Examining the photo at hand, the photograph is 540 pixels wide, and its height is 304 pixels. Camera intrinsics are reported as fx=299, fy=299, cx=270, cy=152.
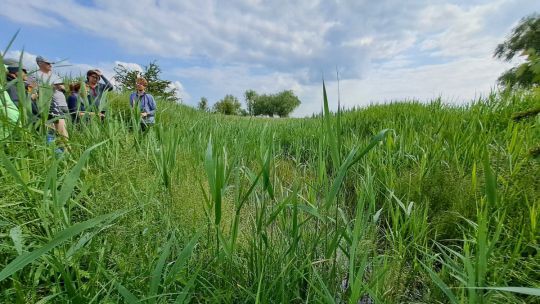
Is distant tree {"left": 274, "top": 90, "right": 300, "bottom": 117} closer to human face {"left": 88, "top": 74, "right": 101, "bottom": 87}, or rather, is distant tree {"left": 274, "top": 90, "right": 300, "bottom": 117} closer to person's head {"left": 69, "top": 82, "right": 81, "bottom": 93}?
human face {"left": 88, "top": 74, "right": 101, "bottom": 87}

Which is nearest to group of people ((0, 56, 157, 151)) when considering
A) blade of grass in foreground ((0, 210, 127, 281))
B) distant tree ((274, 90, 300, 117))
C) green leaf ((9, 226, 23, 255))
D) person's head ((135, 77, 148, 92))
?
person's head ((135, 77, 148, 92))

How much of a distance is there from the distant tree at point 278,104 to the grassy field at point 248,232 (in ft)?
186

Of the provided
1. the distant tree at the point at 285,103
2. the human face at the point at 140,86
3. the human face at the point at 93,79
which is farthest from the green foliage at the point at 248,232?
the distant tree at the point at 285,103

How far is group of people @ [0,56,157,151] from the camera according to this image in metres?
1.48

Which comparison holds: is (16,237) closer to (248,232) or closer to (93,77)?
(248,232)

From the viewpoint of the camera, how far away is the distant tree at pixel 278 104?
2307 inches

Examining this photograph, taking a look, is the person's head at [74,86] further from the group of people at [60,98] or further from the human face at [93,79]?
the human face at [93,79]

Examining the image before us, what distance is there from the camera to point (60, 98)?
12.3 feet

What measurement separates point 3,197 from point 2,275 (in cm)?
76

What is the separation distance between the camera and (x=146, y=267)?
116 cm

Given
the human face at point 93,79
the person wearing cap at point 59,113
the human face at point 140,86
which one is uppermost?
the human face at point 93,79

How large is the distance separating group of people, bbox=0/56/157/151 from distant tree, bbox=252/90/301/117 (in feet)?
177

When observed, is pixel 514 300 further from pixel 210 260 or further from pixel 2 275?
pixel 2 275

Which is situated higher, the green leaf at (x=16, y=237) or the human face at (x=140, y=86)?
the human face at (x=140, y=86)
